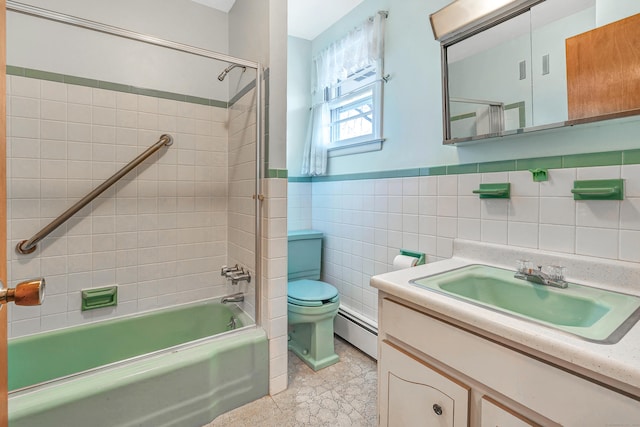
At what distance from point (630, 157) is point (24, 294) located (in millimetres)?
1605

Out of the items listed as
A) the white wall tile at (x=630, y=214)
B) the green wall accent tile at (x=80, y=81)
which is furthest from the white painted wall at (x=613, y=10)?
the green wall accent tile at (x=80, y=81)

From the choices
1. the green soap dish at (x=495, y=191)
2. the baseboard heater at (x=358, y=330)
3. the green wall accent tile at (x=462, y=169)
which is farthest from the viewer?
the baseboard heater at (x=358, y=330)

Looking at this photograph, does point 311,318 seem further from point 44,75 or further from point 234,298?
point 44,75

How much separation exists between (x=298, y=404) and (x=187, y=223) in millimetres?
1315

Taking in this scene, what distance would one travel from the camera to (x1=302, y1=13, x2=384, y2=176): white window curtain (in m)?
1.91

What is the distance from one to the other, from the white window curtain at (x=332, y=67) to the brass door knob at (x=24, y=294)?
1965mm

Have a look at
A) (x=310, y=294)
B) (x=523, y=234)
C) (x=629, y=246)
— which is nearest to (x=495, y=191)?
(x=523, y=234)

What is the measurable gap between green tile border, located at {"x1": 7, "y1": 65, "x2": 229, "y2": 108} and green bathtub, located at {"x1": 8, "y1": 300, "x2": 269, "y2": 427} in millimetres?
1385

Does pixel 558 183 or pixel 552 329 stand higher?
pixel 558 183

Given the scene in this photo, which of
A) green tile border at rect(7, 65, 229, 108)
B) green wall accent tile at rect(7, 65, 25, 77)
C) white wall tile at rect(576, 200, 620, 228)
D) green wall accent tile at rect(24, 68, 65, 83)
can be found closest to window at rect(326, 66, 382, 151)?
green tile border at rect(7, 65, 229, 108)

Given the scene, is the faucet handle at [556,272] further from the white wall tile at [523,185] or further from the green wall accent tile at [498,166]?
the green wall accent tile at [498,166]

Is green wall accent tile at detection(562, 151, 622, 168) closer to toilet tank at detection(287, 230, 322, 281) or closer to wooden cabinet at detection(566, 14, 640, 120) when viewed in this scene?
wooden cabinet at detection(566, 14, 640, 120)

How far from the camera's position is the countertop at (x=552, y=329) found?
1.86 ft

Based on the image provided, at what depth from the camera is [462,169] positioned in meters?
1.41
